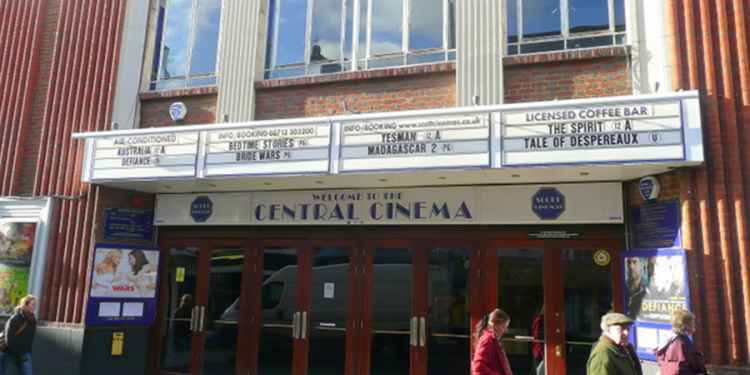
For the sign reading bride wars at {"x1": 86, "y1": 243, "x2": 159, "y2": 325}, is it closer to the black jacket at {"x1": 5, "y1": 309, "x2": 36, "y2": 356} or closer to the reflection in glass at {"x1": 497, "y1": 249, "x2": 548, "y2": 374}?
the black jacket at {"x1": 5, "y1": 309, "x2": 36, "y2": 356}

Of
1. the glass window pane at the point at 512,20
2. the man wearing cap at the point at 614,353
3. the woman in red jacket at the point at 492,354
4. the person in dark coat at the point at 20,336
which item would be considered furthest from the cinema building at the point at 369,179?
the man wearing cap at the point at 614,353

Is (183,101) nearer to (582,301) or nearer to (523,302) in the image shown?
(523,302)

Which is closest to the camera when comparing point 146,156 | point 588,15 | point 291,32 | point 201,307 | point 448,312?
point 588,15

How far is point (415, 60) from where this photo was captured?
8.84m

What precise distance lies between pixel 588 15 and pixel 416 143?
10.3 ft

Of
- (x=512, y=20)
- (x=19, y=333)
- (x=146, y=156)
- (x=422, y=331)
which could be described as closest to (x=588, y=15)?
(x=512, y=20)

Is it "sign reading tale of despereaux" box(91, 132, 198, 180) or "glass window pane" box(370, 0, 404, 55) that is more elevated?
"glass window pane" box(370, 0, 404, 55)

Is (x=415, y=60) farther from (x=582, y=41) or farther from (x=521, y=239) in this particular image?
(x=521, y=239)

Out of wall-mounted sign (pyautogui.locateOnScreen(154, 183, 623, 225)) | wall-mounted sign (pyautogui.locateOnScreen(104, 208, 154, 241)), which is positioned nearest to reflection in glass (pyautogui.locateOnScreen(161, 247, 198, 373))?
wall-mounted sign (pyautogui.locateOnScreen(104, 208, 154, 241))

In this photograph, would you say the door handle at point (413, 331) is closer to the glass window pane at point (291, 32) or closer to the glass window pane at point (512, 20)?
the glass window pane at point (512, 20)

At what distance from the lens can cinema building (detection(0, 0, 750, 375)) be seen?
276 inches

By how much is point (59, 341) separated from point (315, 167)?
16.8 feet

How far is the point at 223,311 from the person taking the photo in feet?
32.3

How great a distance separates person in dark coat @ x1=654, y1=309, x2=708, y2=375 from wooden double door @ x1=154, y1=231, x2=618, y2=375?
2651mm
